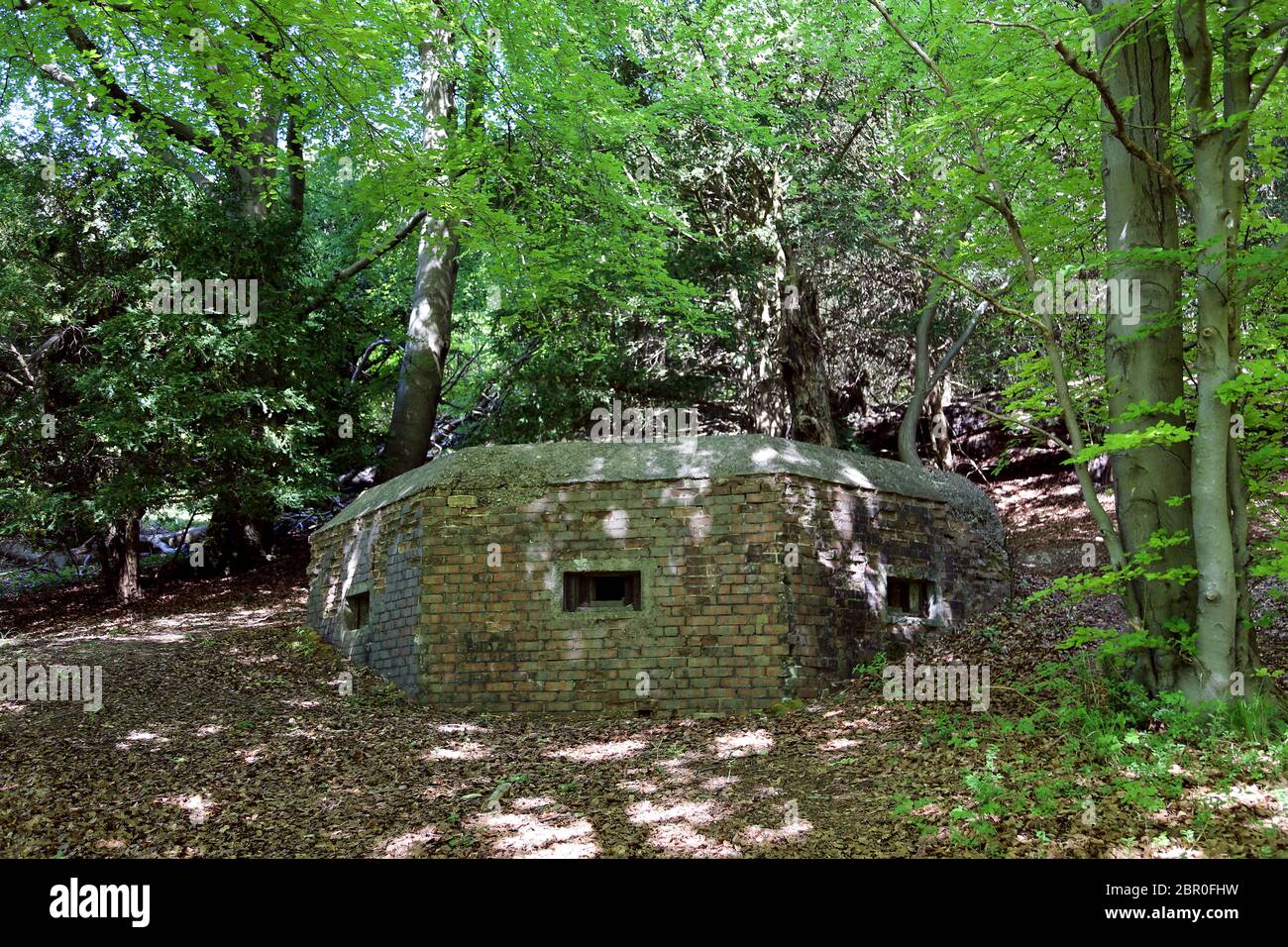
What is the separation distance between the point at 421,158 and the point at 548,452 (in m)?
3.91

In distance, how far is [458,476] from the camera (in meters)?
9.80

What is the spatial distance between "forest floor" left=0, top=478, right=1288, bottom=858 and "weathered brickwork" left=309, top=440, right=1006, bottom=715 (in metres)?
0.37

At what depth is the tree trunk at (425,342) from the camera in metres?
15.9

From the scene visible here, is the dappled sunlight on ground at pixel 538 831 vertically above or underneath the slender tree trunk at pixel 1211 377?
underneath

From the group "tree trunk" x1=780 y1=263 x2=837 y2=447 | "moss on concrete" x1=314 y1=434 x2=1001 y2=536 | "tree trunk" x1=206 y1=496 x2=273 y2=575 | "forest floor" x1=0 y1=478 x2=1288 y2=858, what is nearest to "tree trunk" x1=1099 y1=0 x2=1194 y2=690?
"forest floor" x1=0 y1=478 x2=1288 y2=858

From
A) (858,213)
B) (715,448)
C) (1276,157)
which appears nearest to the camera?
(1276,157)

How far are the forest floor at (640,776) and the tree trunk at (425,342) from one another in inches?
258

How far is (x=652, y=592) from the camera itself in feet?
30.0

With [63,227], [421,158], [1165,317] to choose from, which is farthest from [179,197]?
[1165,317]

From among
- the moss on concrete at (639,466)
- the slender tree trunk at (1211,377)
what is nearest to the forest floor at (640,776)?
the slender tree trunk at (1211,377)

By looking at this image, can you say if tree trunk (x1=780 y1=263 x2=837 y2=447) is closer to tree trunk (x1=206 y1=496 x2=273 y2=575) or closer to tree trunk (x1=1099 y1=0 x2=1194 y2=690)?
tree trunk (x1=1099 y1=0 x2=1194 y2=690)

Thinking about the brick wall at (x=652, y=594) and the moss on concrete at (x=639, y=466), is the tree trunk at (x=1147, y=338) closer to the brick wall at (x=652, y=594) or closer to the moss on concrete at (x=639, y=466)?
the brick wall at (x=652, y=594)

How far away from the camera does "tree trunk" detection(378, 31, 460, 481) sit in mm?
15914

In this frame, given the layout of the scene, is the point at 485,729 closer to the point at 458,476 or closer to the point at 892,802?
the point at 458,476
